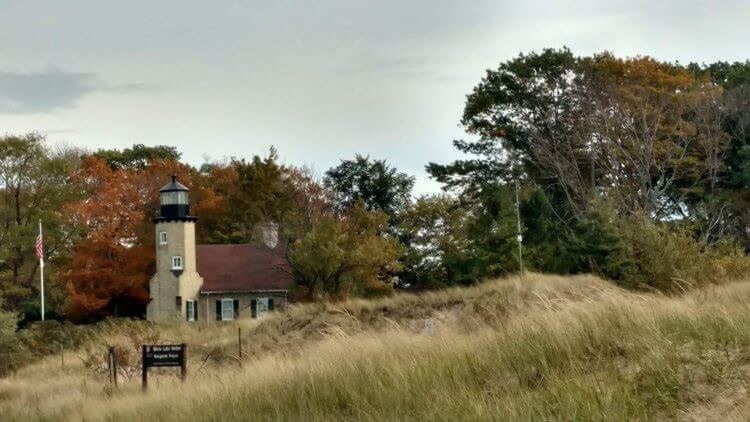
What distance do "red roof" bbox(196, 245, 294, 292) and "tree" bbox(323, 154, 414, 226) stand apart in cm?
1023

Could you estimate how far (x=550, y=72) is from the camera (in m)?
53.9

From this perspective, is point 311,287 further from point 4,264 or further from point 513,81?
point 4,264

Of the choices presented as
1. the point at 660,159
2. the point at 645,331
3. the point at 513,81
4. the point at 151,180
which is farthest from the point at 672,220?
the point at 645,331

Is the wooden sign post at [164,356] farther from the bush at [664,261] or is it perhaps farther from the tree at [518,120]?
the tree at [518,120]

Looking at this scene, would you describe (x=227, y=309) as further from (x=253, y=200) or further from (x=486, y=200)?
(x=486, y=200)

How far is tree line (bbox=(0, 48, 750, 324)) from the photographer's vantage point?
163 feet

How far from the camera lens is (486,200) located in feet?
Answer: 178

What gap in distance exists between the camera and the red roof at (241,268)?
A: 6350cm

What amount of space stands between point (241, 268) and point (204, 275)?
7.94 feet

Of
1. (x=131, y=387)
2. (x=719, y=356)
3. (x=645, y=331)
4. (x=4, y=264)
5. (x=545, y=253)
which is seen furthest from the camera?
(x=4, y=264)

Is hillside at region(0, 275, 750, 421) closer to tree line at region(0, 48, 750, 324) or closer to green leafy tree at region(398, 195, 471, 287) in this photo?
tree line at region(0, 48, 750, 324)

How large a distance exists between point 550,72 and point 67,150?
136 feet

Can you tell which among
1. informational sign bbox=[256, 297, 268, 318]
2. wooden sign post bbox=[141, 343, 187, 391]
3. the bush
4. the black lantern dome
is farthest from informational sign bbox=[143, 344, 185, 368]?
informational sign bbox=[256, 297, 268, 318]

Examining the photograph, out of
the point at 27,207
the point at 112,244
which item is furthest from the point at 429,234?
the point at 27,207
